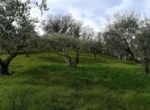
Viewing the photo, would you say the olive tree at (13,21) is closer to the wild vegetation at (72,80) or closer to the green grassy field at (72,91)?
the wild vegetation at (72,80)

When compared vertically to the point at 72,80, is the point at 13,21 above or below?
above

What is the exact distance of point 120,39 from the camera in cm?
5869

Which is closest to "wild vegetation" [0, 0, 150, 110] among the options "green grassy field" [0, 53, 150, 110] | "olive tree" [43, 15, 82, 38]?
"green grassy field" [0, 53, 150, 110]

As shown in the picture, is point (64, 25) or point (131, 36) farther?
point (64, 25)

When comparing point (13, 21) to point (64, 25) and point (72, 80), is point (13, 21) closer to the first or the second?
point (72, 80)

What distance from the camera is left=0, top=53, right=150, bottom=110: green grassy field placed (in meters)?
33.5

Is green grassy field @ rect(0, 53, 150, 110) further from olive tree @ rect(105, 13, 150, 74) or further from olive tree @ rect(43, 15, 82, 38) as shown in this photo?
olive tree @ rect(43, 15, 82, 38)

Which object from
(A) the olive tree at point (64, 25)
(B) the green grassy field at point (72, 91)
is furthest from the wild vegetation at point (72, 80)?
(A) the olive tree at point (64, 25)

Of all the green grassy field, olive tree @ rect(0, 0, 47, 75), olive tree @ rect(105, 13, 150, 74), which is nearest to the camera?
olive tree @ rect(0, 0, 47, 75)

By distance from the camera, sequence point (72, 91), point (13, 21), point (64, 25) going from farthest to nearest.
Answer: point (64, 25) < point (72, 91) < point (13, 21)

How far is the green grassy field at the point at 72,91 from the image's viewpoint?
33.5 m

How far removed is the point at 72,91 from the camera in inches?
1526

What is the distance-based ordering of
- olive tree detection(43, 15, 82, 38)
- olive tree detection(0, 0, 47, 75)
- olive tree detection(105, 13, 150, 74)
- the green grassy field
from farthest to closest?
olive tree detection(43, 15, 82, 38) < olive tree detection(105, 13, 150, 74) < the green grassy field < olive tree detection(0, 0, 47, 75)

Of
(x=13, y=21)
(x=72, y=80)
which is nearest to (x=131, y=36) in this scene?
(x=72, y=80)
